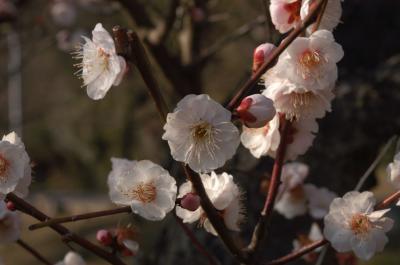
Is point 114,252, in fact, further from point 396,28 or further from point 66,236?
point 396,28

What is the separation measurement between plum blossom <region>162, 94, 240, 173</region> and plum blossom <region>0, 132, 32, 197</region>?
6.9 inches

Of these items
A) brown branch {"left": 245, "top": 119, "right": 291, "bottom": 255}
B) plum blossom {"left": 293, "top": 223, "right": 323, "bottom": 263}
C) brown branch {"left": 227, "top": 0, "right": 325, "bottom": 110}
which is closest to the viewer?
brown branch {"left": 227, "top": 0, "right": 325, "bottom": 110}

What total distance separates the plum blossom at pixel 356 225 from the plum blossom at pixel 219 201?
0.11 meters

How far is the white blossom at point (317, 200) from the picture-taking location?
1015 mm

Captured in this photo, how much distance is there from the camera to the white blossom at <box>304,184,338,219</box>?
1.01 m

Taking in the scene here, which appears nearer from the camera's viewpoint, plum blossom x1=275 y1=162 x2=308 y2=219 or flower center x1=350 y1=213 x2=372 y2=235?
flower center x1=350 y1=213 x2=372 y2=235

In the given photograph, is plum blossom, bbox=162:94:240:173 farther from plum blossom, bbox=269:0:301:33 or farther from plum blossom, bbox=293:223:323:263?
plum blossom, bbox=293:223:323:263

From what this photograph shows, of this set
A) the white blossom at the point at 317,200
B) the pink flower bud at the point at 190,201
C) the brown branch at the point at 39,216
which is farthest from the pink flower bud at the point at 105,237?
the white blossom at the point at 317,200

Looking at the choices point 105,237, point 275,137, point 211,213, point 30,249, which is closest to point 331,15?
point 275,137

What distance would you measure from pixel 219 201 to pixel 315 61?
21 cm

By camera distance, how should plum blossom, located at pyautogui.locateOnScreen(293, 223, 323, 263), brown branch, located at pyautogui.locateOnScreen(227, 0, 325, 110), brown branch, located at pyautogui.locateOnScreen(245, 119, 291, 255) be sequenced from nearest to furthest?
brown branch, located at pyautogui.locateOnScreen(227, 0, 325, 110), brown branch, located at pyautogui.locateOnScreen(245, 119, 291, 255), plum blossom, located at pyautogui.locateOnScreen(293, 223, 323, 263)

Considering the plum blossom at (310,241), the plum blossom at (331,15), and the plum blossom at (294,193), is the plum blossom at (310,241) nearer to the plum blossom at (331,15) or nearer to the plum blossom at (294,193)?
the plum blossom at (294,193)

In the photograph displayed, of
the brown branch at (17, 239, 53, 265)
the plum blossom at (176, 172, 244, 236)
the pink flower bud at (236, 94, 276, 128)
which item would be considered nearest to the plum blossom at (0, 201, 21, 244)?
the brown branch at (17, 239, 53, 265)

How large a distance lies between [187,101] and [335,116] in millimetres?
870
